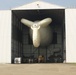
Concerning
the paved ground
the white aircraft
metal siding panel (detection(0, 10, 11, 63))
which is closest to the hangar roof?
metal siding panel (detection(0, 10, 11, 63))

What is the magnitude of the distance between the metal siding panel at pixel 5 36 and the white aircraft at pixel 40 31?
5.32 m

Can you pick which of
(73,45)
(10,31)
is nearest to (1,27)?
(10,31)

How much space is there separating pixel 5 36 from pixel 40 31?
9303mm

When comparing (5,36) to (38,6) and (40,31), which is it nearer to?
(38,6)

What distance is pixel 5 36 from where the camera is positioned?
4794cm

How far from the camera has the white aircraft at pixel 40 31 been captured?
165ft

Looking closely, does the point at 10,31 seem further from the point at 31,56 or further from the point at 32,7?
the point at 31,56

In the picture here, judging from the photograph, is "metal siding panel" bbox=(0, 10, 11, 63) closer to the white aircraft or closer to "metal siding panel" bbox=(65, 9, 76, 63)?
the white aircraft

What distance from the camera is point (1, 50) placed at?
47.6 metres

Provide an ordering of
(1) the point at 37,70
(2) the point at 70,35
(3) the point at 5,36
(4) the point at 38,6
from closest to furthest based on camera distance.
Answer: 1. (1) the point at 37,70
2. (2) the point at 70,35
3. (3) the point at 5,36
4. (4) the point at 38,6

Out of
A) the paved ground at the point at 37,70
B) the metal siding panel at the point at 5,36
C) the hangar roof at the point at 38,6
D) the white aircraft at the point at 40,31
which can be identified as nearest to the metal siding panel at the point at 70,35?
the hangar roof at the point at 38,6

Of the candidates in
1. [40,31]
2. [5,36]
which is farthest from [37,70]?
[40,31]

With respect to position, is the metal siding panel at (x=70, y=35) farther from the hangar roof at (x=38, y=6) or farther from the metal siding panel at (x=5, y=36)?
the metal siding panel at (x=5, y=36)

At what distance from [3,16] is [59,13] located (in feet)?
41.8
